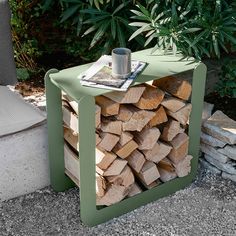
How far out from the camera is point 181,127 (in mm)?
3098

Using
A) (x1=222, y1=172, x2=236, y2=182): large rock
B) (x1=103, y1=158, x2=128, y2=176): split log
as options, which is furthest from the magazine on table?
(x1=222, y1=172, x2=236, y2=182): large rock

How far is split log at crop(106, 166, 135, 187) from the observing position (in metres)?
2.84

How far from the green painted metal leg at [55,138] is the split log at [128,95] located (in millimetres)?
309

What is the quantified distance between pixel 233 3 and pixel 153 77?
0.82 meters

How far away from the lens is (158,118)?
9.46ft

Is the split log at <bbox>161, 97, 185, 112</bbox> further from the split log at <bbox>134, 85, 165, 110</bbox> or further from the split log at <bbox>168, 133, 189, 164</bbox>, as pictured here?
the split log at <bbox>168, 133, 189, 164</bbox>

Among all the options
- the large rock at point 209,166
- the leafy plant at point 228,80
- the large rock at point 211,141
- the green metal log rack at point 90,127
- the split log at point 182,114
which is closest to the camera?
the green metal log rack at point 90,127

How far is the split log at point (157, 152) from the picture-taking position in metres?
2.92

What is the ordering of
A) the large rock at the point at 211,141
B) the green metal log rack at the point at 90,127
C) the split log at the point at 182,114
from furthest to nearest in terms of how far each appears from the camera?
the large rock at the point at 211,141 < the split log at the point at 182,114 < the green metal log rack at the point at 90,127

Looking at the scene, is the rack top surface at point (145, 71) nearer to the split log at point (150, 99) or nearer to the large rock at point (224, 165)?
the split log at point (150, 99)

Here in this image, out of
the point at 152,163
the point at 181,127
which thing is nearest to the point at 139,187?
the point at 152,163

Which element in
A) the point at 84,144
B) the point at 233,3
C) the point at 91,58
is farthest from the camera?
the point at 91,58

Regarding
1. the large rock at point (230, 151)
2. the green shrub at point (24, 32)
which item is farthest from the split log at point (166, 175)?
the green shrub at point (24, 32)

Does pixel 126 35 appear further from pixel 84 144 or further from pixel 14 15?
pixel 84 144
